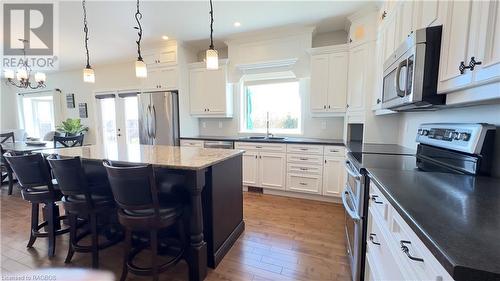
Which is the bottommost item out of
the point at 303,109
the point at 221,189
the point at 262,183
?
the point at 262,183

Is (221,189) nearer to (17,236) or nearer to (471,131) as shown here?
(471,131)

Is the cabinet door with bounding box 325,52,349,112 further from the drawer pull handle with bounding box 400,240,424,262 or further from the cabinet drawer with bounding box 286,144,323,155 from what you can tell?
the drawer pull handle with bounding box 400,240,424,262

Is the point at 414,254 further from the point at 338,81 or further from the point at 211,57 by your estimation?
the point at 338,81

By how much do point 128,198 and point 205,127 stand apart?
128 inches

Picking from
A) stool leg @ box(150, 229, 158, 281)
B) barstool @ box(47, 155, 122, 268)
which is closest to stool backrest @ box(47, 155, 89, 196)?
barstool @ box(47, 155, 122, 268)

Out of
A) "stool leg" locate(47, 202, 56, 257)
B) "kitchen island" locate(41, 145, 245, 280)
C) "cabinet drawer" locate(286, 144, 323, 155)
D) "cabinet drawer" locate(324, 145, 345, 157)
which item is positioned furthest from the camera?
"cabinet drawer" locate(286, 144, 323, 155)

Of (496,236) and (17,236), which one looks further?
(17,236)

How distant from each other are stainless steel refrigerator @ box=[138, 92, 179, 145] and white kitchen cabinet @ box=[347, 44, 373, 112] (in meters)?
3.01

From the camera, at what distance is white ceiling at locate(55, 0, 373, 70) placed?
8.80 feet

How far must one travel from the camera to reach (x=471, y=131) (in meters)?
1.18

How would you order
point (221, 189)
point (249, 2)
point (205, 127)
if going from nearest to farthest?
point (221, 189) → point (249, 2) → point (205, 127)

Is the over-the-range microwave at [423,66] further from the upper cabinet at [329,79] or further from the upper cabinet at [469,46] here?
the upper cabinet at [329,79]

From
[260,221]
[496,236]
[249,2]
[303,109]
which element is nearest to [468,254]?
[496,236]

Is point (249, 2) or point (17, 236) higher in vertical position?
point (249, 2)
